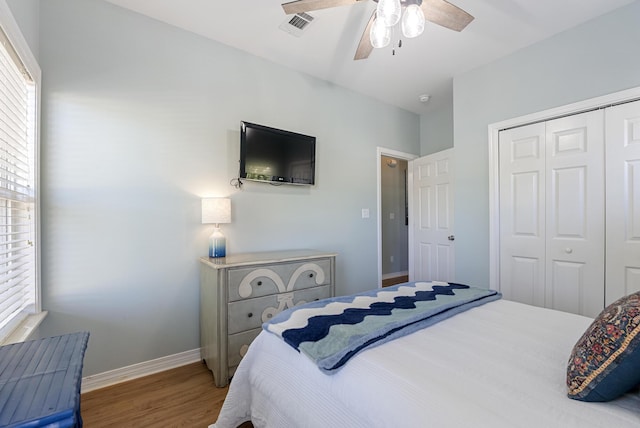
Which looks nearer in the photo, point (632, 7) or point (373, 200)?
point (632, 7)

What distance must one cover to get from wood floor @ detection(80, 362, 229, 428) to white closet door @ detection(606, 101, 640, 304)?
9.63ft

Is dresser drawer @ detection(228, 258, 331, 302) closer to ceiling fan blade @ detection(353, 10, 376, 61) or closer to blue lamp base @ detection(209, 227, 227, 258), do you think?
blue lamp base @ detection(209, 227, 227, 258)

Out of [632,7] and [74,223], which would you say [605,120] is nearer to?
[632,7]

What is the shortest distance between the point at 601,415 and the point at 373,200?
9.67 feet

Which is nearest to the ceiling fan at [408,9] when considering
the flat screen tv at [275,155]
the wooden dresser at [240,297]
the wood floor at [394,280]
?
the flat screen tv at [275,155]

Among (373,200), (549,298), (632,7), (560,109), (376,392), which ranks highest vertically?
(632,7)

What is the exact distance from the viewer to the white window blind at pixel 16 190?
4.54 feet

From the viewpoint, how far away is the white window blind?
138 centimetres

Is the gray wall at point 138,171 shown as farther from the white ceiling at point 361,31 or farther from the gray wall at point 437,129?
the gray wall at point 437,129

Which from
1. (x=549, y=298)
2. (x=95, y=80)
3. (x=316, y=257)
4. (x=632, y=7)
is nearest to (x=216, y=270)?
(x=316, y=257)

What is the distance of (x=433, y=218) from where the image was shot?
3678 mm

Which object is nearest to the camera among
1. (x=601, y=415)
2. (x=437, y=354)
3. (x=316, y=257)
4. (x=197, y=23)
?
(x=601, y=415)

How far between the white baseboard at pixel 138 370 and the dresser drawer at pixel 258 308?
0.61 metres

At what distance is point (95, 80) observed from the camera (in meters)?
1.98
